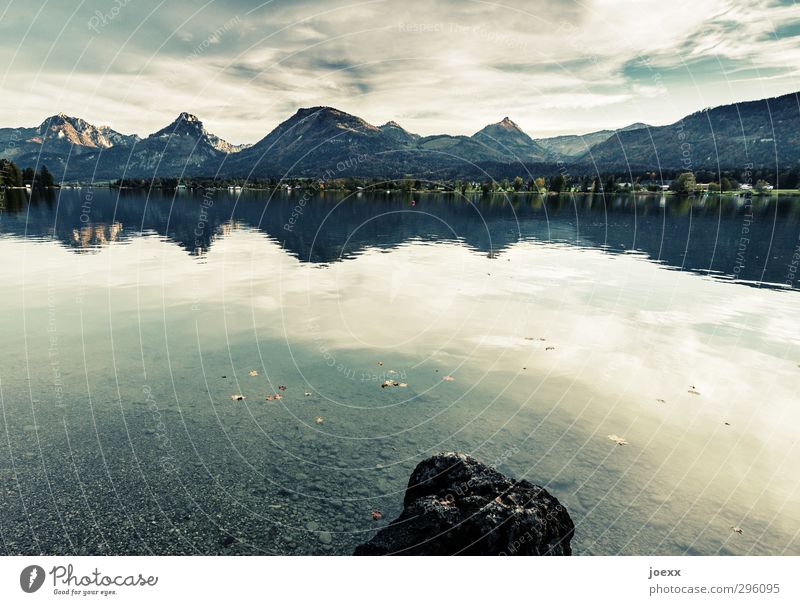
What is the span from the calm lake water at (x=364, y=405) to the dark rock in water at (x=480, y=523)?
5.36 feet

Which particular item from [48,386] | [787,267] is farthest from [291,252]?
[787,267]

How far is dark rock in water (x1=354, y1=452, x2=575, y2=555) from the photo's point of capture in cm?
851

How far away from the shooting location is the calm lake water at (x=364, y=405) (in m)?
10.6

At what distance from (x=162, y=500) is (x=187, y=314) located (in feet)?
59.7

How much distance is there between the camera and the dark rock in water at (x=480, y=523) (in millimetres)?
8508

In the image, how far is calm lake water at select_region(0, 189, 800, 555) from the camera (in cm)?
1063

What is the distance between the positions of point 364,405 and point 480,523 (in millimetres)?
8336

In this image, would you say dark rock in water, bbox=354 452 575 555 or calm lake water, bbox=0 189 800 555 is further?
calm lake water, bbox=0 189 800 555

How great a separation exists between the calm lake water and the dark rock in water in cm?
163

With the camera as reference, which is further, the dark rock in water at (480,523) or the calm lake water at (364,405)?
the calm lake water at (364,405)

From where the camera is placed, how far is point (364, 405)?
53.6ft
